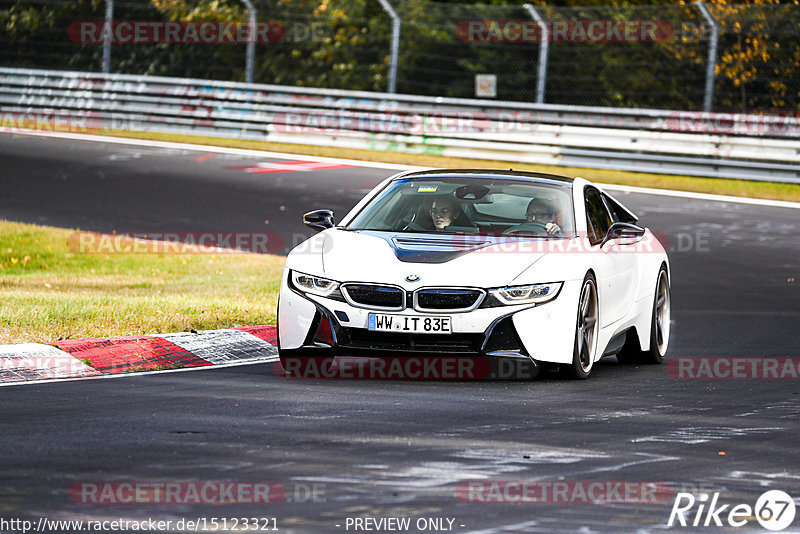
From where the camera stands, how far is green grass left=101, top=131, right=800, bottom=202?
899 inches

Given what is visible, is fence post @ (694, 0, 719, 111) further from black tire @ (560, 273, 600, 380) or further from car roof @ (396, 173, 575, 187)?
black tire @ (560, 273, 600, 380)

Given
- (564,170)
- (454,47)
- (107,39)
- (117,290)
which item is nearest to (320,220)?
(117,290)

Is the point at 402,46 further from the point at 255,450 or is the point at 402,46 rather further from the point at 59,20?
the point at 255,450

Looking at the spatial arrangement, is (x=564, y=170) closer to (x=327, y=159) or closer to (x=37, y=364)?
(x=327, y=159)

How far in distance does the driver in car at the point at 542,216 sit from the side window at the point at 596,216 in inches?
9.7

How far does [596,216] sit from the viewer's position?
34.4 ft

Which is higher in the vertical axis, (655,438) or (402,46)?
(402,46)

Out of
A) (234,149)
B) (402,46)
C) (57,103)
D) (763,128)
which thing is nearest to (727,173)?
(763,128)

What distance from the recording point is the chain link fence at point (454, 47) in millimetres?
23625

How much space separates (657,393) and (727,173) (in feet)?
48.4

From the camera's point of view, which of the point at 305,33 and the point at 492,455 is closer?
the point at 492,455

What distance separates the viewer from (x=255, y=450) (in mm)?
6688

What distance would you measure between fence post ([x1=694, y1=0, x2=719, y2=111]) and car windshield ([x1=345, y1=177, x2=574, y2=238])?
44.4 feet

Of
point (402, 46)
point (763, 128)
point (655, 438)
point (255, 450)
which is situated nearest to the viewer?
point (255, 450)
